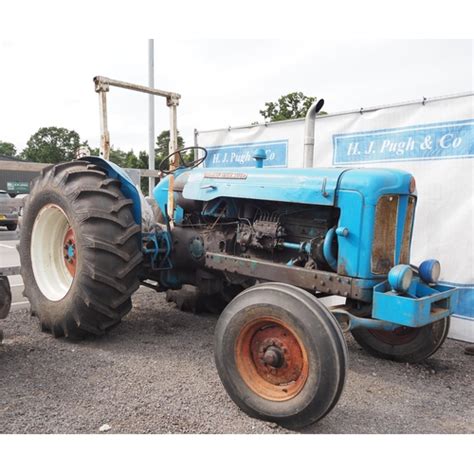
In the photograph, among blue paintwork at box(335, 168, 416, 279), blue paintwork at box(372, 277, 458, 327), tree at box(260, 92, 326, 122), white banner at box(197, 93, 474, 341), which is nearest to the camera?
blue paintwork at box(372, 277, 458, 327)

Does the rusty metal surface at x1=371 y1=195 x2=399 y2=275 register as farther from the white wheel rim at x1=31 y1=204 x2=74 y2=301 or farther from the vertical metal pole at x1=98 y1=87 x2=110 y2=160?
the vertical metal pole at x1=98 y1=87 x2=110 y2=160

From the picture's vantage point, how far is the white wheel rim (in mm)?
4492

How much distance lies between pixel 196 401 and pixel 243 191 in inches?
65.7

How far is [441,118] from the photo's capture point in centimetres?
476

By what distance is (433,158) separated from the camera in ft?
15.9

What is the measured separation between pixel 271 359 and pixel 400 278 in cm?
101

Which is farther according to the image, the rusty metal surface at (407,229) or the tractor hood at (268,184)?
the rusty metal surface at (407,229)

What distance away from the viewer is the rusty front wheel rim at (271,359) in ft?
8.96

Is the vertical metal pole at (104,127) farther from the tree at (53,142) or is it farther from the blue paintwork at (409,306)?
the tree at (53,142)

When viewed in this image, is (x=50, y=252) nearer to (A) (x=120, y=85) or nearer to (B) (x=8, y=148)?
(A) (x=120, y=85)

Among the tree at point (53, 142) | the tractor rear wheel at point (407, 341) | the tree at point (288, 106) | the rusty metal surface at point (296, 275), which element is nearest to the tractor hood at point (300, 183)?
the rusty metal surface at point (296, 275)

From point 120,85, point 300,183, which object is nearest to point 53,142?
point 120,85

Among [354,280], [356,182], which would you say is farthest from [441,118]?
[354,280]

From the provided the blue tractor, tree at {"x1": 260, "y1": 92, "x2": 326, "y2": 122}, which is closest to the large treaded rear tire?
the blue tractor
